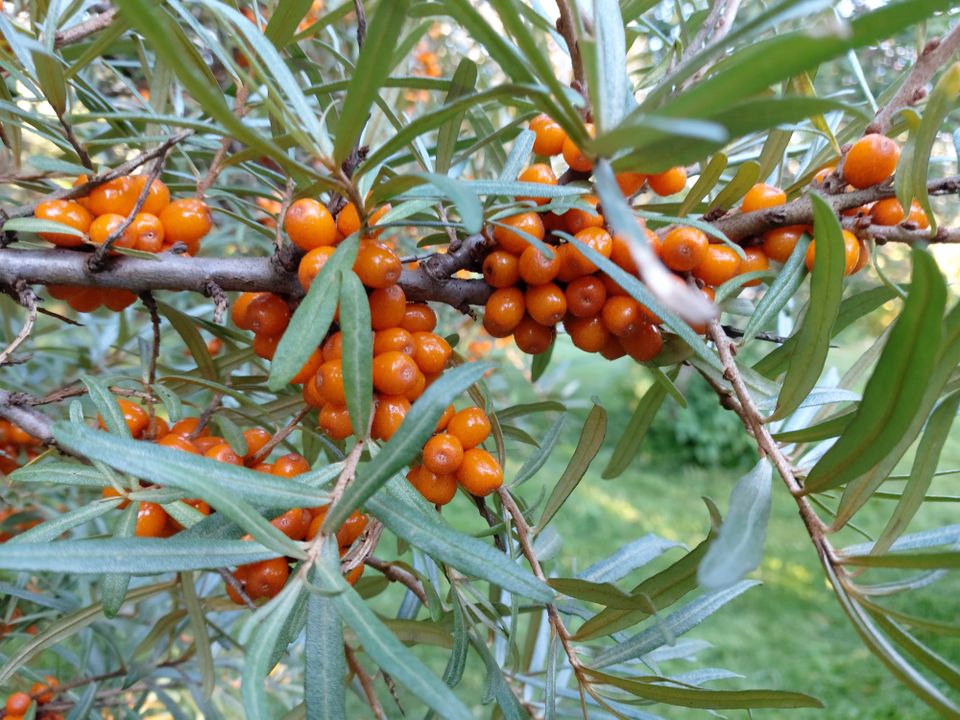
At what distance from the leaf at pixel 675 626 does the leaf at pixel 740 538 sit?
7.3 inches

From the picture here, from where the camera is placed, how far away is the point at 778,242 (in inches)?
22.6

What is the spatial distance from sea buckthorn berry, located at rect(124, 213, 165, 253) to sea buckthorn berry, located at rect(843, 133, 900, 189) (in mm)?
585

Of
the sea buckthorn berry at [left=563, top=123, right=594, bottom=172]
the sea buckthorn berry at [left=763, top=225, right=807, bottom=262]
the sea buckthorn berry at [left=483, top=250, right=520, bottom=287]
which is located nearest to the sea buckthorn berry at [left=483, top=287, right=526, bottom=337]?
the sea buckthorn berry at [left=483, top=250, right=520, bottom=287]

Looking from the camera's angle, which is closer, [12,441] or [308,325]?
[308,325]

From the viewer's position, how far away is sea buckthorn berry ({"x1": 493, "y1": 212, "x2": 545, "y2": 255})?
0.52m

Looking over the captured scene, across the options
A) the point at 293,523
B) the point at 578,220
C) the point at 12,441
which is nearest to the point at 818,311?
the point at 578,220

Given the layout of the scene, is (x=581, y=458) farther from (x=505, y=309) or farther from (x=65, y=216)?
(x=65, y=216)

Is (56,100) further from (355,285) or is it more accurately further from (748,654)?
(748,654)

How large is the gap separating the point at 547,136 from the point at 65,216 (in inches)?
16.4

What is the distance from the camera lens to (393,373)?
1.70ft

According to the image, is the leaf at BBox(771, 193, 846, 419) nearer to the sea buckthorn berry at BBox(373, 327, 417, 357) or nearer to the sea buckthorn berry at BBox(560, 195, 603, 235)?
the sea buckthorn berry at BBox(560, 195, 603, 235)

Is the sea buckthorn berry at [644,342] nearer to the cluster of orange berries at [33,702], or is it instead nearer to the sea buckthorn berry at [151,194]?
the sea buckthorn berry at [151,194]

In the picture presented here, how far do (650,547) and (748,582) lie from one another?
0.34ft

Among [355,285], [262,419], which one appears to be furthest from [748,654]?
[355,285]
